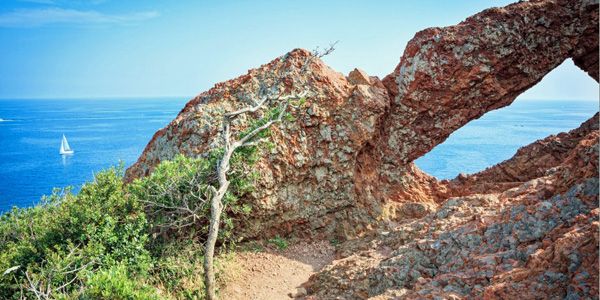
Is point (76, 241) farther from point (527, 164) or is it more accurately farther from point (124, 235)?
point (527, 164)

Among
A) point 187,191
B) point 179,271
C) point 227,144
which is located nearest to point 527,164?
point 227,144

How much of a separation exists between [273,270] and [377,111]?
7.71 m

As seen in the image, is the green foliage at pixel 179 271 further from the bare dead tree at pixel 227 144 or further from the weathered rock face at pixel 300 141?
the weathered rock face at pixel 300 141

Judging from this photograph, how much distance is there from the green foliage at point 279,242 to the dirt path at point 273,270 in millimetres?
171

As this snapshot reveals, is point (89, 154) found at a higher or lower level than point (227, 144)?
lower

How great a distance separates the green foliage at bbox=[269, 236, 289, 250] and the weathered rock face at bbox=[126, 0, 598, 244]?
1.44 ft

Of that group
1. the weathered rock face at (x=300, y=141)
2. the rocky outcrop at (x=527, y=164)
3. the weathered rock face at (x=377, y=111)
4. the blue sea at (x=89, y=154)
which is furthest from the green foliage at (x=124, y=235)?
the blue sea at (x=89, y=154)

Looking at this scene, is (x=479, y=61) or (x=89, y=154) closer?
(x=479, y=61)

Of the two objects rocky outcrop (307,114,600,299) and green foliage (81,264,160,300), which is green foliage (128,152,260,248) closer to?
green foliage (81,264,160,300)

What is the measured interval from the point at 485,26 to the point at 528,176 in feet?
25.2

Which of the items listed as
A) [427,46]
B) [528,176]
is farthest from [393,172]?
[528,176]

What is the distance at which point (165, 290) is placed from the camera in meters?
13.0

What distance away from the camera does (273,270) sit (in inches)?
598

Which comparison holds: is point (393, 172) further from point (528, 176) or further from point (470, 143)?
point (470, 143)
